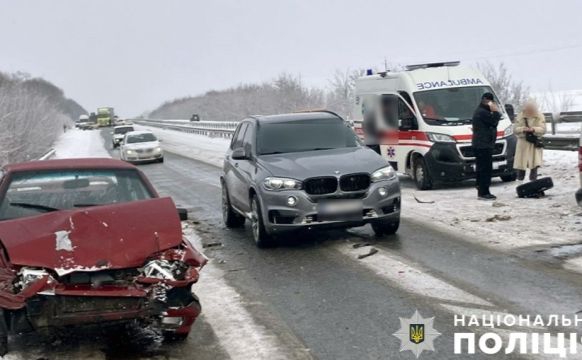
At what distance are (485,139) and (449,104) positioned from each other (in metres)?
2.81

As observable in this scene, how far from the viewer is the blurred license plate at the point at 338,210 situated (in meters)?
8.78

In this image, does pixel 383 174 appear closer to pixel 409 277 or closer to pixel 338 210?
pixel 338 210

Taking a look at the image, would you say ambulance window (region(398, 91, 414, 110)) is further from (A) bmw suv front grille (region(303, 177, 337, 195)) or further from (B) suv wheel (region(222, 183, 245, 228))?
(A) bmw suv front grille (region(303, 177, 337, 195))

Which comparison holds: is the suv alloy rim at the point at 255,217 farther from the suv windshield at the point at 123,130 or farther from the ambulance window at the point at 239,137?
the suv windshield at the point at 123,130

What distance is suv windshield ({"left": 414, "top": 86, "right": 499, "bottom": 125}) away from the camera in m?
15.1

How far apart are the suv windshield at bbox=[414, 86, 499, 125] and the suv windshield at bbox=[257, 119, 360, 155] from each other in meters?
5.12

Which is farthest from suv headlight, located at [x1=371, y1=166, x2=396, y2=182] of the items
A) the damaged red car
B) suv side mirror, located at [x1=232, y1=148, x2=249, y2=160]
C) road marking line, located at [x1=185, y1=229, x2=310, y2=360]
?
the damaged red car

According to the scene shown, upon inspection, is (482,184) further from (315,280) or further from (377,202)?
(315,280)

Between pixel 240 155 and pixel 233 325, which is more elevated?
pixel 240 155

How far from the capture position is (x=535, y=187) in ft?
40.9

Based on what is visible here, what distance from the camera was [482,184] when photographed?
41.7 feet

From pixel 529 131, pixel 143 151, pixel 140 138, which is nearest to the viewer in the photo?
pixel 529 131

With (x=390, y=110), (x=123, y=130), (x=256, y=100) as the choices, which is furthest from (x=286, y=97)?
(x=390, y=110)

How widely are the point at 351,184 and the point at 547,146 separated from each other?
13.0 metres
